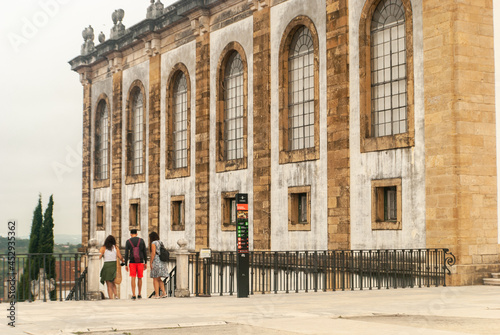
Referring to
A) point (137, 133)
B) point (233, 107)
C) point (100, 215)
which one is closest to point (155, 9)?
point (137, 133)

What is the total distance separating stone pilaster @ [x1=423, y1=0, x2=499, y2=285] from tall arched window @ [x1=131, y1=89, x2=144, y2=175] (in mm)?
21337

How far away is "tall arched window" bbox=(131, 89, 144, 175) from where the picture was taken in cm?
4200

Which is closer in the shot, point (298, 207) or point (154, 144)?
point (298, 207)

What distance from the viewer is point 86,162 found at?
48.1m

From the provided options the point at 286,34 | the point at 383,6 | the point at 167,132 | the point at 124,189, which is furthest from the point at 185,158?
the point at 383,6

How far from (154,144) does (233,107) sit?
7.28 m

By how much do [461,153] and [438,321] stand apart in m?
10.9

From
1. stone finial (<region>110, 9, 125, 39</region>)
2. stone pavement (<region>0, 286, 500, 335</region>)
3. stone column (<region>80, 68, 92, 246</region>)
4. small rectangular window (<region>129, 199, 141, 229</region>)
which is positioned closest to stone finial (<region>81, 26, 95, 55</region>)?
stone column (<region>80, 68, 92, 246</region>)

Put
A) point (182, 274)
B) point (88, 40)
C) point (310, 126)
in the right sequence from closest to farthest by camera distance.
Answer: point (182, 274) → point (310, 126) → point (88, 40)

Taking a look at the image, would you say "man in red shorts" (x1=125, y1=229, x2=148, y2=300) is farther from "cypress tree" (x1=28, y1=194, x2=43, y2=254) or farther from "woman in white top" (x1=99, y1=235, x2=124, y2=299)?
"cypress tree" (x1=28, y1=194, x2=43, y2=254)

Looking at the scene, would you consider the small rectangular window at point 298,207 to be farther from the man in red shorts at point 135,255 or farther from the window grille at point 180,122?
the man in red shorts at point 135,255

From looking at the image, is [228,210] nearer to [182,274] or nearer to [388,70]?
[388,70]

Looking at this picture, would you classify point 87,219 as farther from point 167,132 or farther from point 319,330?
point 319,330

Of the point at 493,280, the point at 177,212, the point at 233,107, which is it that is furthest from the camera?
the point at 177,212
